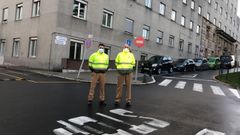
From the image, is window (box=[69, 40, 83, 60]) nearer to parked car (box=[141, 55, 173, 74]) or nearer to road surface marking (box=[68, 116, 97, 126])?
parked car (box=[141, 55, 173, 74])

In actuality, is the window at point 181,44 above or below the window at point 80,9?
below

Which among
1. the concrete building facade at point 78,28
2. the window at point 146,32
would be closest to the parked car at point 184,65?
the concrete building facade at point 78,28

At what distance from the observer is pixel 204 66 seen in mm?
36594

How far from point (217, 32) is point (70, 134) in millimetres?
55715

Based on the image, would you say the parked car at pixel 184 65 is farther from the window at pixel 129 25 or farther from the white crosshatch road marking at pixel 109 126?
the white crosshatch road marking at pixel 109 126

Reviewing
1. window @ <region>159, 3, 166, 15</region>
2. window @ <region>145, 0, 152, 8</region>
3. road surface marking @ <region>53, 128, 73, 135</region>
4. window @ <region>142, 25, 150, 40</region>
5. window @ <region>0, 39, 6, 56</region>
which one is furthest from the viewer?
window @ <region>159, 3, 166, 15</region>

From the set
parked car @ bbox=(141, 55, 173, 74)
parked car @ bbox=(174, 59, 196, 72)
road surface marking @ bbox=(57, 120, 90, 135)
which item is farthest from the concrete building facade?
road surface marking @ bbox=(57, 120, 90, 135)

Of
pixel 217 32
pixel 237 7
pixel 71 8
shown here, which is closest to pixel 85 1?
pixel 71 8

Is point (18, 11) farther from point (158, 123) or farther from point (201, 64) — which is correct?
point (158, 123)

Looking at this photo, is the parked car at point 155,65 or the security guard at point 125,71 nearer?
the security guard at point 125,71

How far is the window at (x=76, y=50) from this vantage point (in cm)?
2319

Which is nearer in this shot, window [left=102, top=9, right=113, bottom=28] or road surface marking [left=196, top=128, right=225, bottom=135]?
road surface marking [left=196, top=128, right=225, bottom=135]

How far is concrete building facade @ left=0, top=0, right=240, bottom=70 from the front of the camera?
22.3 metres

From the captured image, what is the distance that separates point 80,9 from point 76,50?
350 cm
